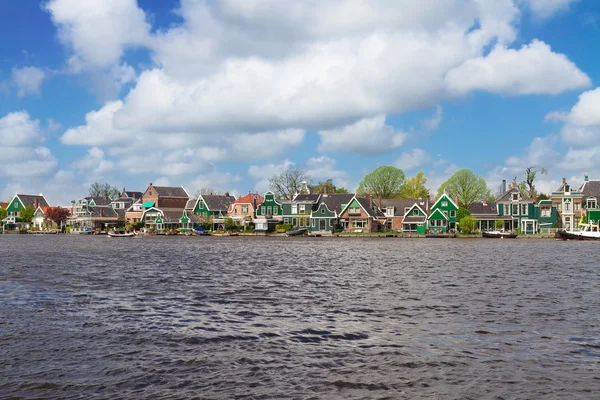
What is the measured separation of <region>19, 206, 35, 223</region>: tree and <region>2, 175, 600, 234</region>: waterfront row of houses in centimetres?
3766

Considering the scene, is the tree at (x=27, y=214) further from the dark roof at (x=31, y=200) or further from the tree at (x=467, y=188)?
the tree at (x=467, y=188)

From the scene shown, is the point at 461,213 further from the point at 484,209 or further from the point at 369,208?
the point at 369,208

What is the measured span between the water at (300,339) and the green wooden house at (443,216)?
232ft

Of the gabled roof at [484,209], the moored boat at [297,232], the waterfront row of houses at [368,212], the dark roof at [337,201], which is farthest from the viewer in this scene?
the dark roof at [337,201]

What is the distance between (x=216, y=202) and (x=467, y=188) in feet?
187

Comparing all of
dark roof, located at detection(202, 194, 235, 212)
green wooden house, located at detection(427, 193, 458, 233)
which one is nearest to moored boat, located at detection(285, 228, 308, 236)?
dark roof, located at detection(202, 194, 235, 212)

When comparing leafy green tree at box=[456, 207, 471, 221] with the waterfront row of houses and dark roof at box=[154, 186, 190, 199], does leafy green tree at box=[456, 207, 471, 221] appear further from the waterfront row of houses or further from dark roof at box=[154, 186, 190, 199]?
dark roof at box=[154, 186, 190, 199]

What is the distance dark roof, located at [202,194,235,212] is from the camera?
415ft

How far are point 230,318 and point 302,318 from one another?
2.43 meters

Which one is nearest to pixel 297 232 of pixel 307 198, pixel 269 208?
pixel 307 198

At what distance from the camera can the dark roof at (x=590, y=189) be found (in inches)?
4013

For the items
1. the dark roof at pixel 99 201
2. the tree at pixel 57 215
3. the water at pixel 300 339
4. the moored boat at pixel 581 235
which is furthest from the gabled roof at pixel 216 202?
the water at pixel 300 339

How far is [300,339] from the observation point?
50.4ft

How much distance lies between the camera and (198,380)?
1163 centimetres
